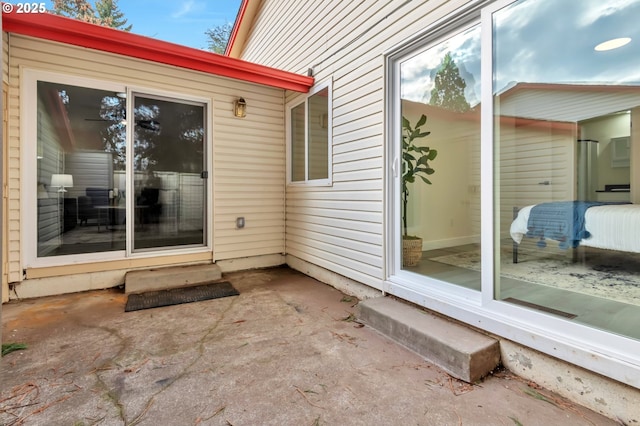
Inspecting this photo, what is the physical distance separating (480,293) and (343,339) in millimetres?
1042

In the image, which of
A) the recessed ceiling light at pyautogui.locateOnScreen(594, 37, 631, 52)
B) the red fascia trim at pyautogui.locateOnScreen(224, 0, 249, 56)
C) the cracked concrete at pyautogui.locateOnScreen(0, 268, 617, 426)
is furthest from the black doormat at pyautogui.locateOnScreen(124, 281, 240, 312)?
the red fascia trim at pyautogui.locateOnScreen(224, 0, 249, 56)

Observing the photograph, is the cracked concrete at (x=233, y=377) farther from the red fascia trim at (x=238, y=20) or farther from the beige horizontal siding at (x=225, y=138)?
the red fascia trim at (x=238, y=20)

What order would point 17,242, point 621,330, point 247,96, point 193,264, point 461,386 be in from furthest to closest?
point 247,96, point 193,264, point 17,242, point 461,386, point 621,330

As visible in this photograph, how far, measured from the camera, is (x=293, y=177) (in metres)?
4.70

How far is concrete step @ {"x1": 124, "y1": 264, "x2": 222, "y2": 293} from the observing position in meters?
3.60

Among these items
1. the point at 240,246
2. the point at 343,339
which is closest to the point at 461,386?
the point at 343,339

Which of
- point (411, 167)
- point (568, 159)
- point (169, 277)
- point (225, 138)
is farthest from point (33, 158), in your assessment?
point (568, 159)

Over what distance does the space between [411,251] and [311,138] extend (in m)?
2.05

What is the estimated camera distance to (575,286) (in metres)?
2.46

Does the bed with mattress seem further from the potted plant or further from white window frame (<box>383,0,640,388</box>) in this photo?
the potted plant

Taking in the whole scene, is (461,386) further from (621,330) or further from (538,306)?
(621,330)

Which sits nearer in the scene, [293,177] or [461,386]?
[461,386]

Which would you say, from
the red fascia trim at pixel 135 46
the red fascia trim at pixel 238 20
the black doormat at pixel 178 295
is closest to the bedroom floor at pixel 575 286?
the black doormat at pixel 178 295

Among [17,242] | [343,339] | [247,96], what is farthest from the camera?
[247,96]
